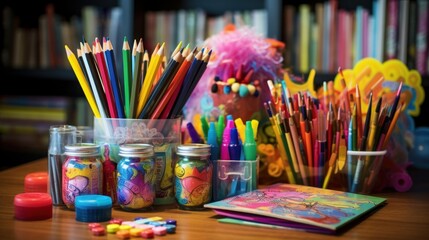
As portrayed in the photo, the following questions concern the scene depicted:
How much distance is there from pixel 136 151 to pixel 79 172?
9 centimetres

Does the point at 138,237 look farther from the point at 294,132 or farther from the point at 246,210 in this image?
the point at 294,132

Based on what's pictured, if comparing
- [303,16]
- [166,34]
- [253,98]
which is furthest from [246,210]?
[166,34]

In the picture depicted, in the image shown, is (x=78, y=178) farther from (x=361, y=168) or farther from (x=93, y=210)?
(x=361, y=168)

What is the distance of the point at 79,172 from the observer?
2.74 ft

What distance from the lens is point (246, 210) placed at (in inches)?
30.7

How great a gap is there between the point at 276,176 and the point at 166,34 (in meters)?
1.45

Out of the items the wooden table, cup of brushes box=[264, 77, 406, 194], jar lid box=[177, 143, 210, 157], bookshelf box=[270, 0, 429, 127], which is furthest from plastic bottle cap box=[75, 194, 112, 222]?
bookshelf box=[270, 0, 429, 127]

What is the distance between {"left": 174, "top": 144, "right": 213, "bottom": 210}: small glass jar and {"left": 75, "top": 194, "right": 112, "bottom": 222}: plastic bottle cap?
0.11m

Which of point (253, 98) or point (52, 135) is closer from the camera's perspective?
point (52, 135)

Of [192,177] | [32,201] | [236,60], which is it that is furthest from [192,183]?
[236,60]

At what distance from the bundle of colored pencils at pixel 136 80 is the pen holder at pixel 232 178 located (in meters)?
0.12

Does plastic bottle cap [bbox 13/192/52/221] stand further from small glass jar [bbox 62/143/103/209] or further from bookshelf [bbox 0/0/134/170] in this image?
bookshelf [bbox 0/0/134/170]

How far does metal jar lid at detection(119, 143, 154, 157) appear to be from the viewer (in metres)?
0.83

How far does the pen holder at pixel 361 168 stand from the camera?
3.22 ft
